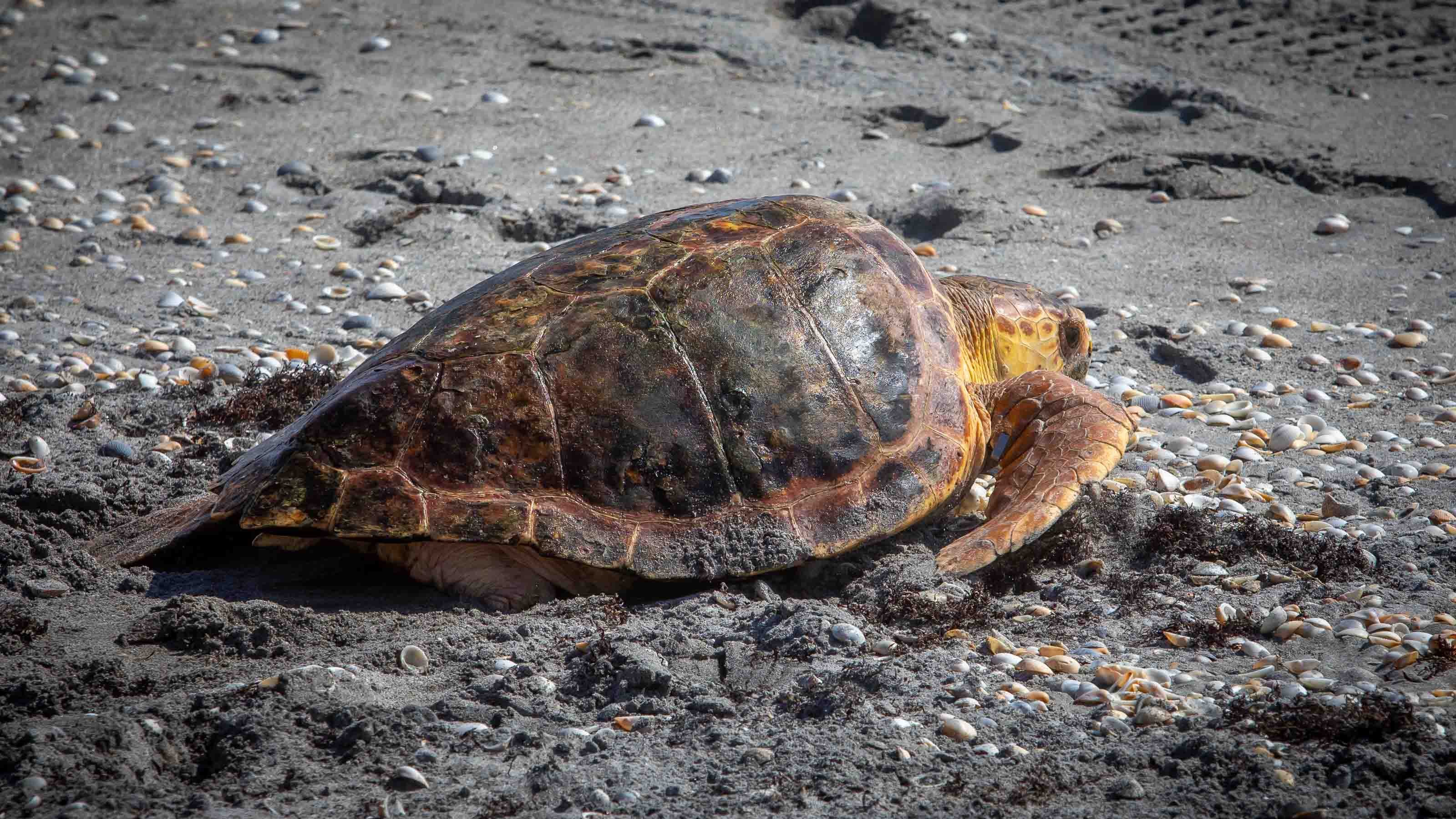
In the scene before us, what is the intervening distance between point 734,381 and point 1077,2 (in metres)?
8.78

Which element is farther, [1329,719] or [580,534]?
Result: [580,534]

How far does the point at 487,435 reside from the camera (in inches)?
134

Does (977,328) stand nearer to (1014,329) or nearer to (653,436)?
(1014,329)

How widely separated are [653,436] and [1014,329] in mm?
1870

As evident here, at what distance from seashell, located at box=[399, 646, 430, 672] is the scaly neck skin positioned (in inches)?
92.5

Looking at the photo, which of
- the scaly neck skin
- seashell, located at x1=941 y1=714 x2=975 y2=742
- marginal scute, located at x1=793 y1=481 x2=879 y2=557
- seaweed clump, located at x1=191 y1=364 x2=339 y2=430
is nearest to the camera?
seashell, located at x1=941 y1=714 x2=975 y2=742

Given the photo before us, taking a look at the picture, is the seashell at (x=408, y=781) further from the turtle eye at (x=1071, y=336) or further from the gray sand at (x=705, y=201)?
the turtle eye at (x=1071, y=336)

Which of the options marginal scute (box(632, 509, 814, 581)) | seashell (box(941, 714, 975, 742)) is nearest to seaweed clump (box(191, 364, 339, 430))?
marginal scute (box(632, 509, 814, 581))

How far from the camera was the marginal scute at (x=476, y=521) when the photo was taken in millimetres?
3289

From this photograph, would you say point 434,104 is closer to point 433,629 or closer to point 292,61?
point 292,61

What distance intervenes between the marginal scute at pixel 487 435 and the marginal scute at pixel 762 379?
53cm

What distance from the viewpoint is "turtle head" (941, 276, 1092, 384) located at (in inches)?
178

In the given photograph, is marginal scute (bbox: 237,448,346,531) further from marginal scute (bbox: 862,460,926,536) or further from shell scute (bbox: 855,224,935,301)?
shell scute (bbox: 855,224,935,301)

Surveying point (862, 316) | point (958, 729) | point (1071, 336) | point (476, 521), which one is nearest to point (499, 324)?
point (476, 521)
